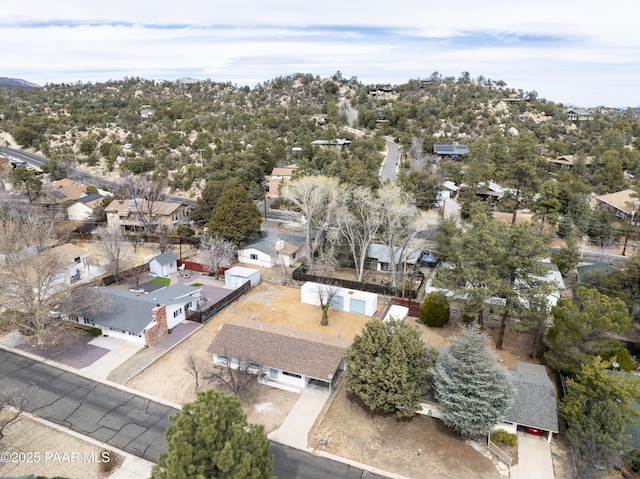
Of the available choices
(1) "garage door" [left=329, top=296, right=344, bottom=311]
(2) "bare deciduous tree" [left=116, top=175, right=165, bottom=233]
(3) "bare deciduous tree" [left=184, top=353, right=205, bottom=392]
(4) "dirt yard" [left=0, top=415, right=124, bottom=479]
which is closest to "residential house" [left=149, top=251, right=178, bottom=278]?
(2) "bare deciduous tree" [left=116, top=175, right=165, bottom=233]

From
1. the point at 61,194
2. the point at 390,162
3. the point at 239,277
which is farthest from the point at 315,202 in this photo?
the point at 390,162

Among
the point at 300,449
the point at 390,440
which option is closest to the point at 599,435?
the point at 390,440

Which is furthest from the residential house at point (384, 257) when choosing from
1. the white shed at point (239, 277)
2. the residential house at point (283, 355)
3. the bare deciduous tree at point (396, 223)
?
the residential house at point (283, 355)

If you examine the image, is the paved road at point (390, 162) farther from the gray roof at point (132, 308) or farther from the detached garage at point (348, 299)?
the gray roof at point (132, 308)

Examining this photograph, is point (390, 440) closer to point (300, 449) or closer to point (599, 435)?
point (300, 449)

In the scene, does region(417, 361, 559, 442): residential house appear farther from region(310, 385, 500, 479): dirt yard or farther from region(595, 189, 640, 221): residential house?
region(595, 189, 640, 221): residential house

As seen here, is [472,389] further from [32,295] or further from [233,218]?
[233,218]

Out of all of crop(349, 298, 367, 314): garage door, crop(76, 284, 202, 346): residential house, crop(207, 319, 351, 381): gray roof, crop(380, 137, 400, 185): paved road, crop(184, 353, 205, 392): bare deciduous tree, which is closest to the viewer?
crop(207, 319, 351, 381): gray roof
